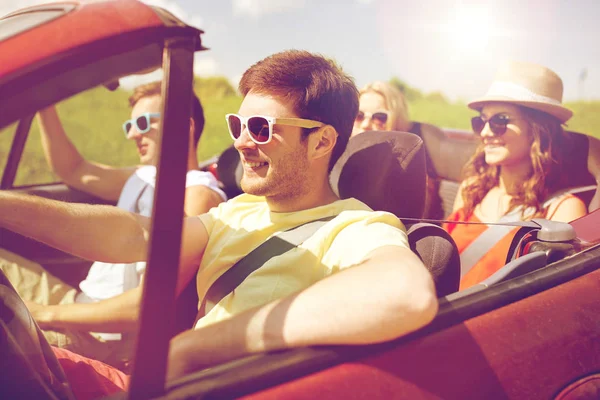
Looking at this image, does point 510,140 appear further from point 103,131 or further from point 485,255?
point 103,131

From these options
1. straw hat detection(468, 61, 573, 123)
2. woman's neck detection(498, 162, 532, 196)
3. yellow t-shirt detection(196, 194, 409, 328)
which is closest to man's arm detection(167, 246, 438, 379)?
yellow t-shirt detection(196, 194, 409, 328)

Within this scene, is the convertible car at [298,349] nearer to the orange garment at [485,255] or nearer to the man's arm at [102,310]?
the orange garment at [485,255]

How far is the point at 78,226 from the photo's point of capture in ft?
5.03

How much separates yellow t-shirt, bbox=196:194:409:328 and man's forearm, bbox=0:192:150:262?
0.81 ft

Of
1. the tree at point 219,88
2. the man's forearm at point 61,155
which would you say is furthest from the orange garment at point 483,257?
the man's forearm at point 61,155

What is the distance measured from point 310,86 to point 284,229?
17.4 inches

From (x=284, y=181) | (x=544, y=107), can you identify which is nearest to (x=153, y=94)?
(x=284, y=181)

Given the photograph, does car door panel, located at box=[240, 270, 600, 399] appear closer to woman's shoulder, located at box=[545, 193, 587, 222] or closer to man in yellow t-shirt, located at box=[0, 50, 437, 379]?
man in yellow t-shirt, located at box=[0, 50, 437, 379]

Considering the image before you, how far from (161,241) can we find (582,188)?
2.13 meters

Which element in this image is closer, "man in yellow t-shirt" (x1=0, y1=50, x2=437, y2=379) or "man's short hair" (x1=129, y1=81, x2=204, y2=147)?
"man's short hair" (x1=129, y1=81, x2=204, y2=147)

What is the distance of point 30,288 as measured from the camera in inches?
94.0

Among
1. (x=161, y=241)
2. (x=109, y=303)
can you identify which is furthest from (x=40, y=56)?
(x=109, y=303)

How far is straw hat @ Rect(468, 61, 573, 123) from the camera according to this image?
8.76ft

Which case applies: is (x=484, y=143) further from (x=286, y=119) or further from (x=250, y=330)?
(x=250, y=330)
